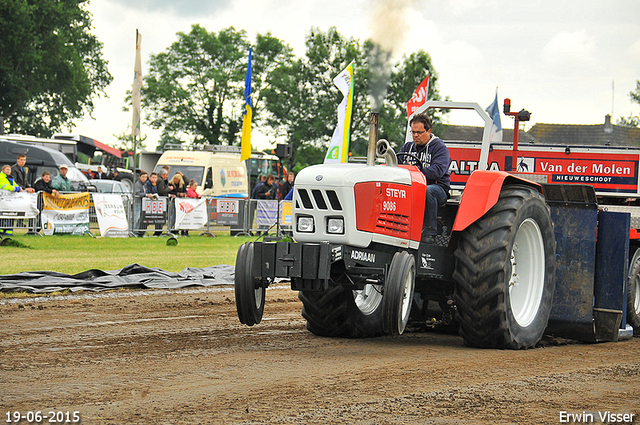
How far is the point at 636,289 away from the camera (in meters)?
8.52

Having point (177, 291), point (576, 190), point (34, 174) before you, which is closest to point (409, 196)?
point (576, 190)

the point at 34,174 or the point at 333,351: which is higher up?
the point at 34,174

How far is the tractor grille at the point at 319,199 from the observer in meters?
6.30

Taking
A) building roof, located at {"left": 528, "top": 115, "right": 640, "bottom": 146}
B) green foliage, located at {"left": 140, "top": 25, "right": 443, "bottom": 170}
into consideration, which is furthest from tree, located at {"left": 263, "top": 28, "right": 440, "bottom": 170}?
building roof, located at {"left": 528, "top": 115, "right": 640, "bottom": 146}

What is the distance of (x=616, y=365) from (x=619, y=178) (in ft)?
21.4

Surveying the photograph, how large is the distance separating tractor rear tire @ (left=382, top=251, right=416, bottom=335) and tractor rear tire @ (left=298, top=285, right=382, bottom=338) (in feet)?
3.08

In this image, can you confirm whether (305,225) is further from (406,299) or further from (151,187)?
(151,187)

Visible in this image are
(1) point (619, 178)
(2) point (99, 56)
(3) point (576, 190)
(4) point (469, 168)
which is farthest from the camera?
(2) point (99, 56)

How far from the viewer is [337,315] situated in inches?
283

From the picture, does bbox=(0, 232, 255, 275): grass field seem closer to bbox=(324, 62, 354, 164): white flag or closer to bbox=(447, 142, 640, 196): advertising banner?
bbox=(324, 62, 354, 164): white flag

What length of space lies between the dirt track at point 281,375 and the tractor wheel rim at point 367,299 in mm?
420

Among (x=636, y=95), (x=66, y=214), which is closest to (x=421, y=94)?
(x=66, y=214)

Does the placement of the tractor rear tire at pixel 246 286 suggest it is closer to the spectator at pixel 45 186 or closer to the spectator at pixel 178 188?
the spectator at pixel 45 186

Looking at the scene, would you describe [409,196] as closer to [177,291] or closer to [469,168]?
[469,168]
